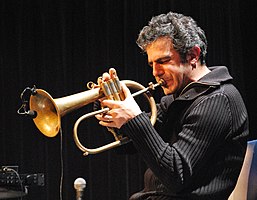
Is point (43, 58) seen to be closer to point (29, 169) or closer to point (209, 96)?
point (29, 169)

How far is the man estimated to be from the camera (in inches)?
66.4

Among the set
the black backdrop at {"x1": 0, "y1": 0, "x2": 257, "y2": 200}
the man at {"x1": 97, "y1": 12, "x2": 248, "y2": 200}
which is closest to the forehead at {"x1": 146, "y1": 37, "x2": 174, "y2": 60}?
the man at {"x1": 97, "y1": 12, "x2": 248, "y2": 200}

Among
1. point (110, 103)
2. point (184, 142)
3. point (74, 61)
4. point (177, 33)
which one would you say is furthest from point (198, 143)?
point (74, 61)

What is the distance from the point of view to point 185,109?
1.85m

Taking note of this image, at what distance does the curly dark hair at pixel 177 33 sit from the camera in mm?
1909

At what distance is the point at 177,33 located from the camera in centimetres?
192

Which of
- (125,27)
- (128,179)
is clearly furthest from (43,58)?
(128,179)

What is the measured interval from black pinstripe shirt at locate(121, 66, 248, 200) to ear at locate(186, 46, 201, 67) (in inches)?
3.5

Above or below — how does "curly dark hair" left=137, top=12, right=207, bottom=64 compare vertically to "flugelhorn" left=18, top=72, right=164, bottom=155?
above

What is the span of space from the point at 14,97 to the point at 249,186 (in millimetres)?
2227

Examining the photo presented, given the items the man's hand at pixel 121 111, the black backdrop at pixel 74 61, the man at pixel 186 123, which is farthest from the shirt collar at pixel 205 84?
the black backdrop at pixel 74 61

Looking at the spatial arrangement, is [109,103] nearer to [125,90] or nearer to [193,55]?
Result: [125,90]

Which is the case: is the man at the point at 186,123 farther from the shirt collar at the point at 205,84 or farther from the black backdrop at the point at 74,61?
the black backdrop at the point at 74,61

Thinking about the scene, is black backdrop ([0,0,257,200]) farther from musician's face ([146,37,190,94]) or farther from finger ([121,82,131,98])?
finger ([121,82,131,98])
